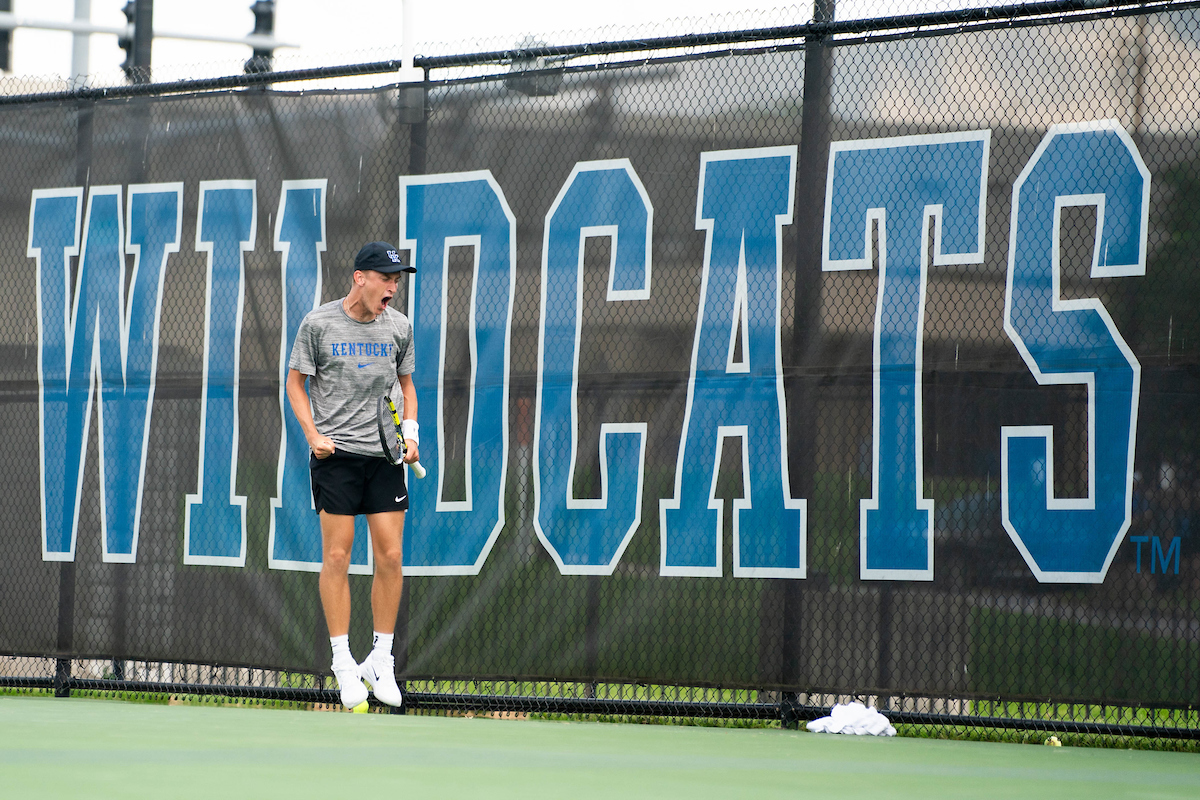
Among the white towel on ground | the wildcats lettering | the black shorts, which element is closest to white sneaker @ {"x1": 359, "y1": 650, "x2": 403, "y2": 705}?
the wildcats lettering

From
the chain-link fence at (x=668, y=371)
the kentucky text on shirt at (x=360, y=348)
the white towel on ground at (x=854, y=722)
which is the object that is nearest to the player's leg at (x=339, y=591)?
the chain-link fence at (x=668, y=371)

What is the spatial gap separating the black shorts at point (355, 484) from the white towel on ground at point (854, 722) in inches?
72.4

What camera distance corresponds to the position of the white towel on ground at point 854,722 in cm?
489

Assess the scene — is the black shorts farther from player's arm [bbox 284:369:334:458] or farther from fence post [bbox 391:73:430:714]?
fence post [bbox 391:73:430:714]

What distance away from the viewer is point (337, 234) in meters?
5.86

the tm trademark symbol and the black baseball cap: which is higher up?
the black baseball cap

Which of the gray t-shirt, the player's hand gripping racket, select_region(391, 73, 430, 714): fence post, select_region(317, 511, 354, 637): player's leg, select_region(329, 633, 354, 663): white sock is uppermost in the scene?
select_region(391, 73, 430, 714): fence post

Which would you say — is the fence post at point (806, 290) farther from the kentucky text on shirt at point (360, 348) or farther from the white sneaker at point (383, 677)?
the kentucky text on shirt at point (360, 348)

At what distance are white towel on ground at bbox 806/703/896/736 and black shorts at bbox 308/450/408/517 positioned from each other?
1838 mm

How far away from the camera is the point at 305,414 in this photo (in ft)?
17.2

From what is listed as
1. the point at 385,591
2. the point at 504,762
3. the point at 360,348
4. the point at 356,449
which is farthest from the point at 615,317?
the point at 504,762

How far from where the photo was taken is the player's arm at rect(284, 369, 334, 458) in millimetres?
5141

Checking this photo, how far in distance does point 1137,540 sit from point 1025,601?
44 cm

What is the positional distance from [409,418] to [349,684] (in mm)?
1069
